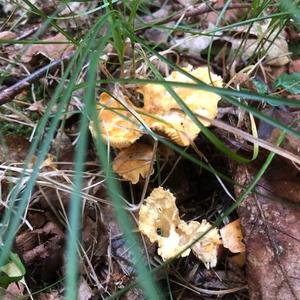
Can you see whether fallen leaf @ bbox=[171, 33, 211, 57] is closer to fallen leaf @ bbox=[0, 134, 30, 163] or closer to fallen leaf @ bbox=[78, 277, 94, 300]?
fallen leaf @ bbox=[0, 134, 30, 163]

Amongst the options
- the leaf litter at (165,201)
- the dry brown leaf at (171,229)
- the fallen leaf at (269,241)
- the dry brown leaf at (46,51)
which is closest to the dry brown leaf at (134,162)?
the leaf litter at (165,201)

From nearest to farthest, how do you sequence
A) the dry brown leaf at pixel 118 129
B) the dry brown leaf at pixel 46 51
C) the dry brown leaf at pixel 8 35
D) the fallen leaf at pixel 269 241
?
the fallen leaf at pixel 269 241 → the dry brown leaf at pixel 118 129 → the dry brown leaf at pixel 46 51 → the dry brown leaf at pixel 8 35

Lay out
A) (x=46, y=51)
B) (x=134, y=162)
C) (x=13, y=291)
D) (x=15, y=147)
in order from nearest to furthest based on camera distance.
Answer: (x=13, y=291), (x=134, y=162), (x=15, y=147), (x=46, y=51)

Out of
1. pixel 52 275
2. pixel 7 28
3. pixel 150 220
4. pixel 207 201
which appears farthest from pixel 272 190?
pixel 7 28

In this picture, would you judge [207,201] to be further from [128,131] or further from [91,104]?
[91,104]

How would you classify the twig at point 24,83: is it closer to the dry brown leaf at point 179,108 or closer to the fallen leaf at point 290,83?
the dry brown leaf at point 179,108

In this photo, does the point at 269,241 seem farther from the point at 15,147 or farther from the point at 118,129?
the point at 15,147

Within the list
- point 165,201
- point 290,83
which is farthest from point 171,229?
point 290,83
